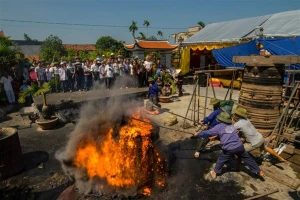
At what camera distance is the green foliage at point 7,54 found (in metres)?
12.1

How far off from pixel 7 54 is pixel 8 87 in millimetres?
2350

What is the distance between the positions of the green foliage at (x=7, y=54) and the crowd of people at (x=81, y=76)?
2.82 ft

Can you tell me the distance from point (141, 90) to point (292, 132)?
27.2 ft

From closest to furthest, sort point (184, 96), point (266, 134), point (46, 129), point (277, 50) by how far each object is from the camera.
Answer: point (266, 134)
point (46, 129)
point (277, 50)
point (184, 96)

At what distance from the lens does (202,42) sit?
1733 centimetres

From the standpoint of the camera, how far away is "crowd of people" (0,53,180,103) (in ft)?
40.0

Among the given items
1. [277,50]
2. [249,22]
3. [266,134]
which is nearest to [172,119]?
[266,134]

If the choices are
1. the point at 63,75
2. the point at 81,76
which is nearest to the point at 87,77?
the point at 81,76

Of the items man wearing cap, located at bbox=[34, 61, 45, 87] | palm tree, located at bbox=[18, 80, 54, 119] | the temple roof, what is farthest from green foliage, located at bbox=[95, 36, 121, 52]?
palm tree, located at bbox=[18, 80, 54, 119]

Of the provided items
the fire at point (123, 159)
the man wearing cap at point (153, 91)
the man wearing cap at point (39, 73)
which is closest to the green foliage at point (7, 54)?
the man wearing cap at point (39, 73)

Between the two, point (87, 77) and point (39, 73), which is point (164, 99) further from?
point (39, 73)

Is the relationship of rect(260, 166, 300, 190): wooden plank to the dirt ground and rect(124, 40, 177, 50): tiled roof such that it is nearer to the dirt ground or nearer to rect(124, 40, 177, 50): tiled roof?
the dirt ground

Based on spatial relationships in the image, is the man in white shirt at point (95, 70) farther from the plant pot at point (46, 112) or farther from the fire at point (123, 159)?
the fire at point (123, 159)

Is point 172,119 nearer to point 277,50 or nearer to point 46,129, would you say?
point 46,129
